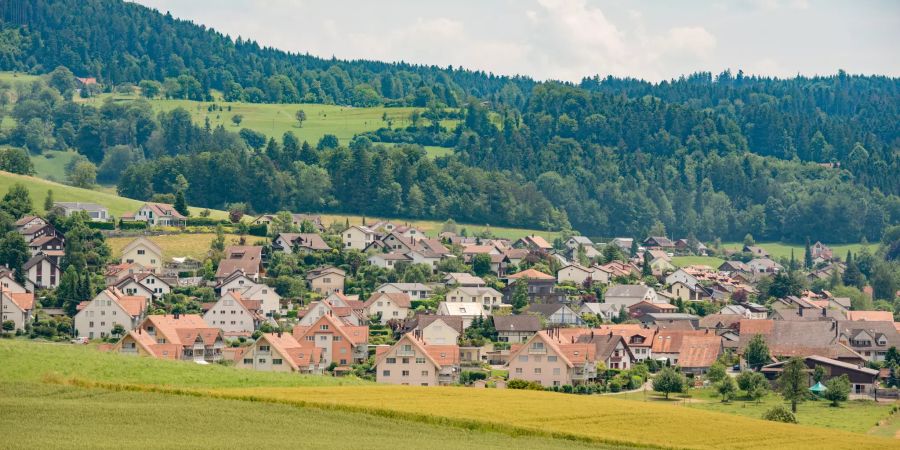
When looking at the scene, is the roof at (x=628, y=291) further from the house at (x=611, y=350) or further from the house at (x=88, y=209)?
the house at (x=88, y=209)

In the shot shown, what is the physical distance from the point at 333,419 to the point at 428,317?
36.1 metres

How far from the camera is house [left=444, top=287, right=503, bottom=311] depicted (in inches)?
3238

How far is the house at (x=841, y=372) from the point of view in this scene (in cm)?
6247

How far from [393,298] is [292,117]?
106875 millimetres

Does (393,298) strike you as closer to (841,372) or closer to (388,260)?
(388,260)

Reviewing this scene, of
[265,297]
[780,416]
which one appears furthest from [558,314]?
[780,416]

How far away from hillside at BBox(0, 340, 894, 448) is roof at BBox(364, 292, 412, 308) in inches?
1363

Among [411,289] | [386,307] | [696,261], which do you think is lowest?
[386,307]

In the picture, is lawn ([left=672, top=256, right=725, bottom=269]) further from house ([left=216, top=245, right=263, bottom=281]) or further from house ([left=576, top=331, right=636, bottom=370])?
house ([left=576, top=331, right=636, bottom=370])

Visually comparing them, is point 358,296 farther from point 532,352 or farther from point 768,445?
point 768,445

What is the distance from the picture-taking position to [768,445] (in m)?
37.2

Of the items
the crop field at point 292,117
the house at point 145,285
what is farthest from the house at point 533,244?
the crop field at point 292,117

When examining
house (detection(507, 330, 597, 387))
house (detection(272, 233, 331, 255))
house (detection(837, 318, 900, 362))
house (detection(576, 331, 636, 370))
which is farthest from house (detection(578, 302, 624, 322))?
house (detection(507, 330, 597, 387))

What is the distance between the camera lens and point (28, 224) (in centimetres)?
8756
